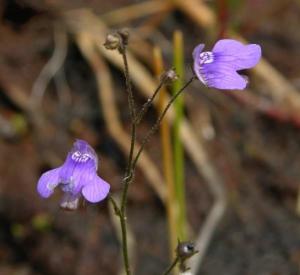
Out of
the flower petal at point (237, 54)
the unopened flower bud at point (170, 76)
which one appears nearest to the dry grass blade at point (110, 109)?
the flower petal at point (237, 54)

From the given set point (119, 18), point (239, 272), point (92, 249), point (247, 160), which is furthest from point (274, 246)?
point (119, 18)

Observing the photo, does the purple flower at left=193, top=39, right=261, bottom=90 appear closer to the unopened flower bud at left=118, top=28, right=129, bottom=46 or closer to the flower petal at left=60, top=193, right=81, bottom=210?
the unopened flower bud at left=118, top=28, right=129, bottom=46

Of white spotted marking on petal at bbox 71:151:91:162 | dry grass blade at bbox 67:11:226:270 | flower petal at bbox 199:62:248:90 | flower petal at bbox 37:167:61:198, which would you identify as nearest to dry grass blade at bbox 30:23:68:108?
dry grass blade at bbox 67:11:226:270

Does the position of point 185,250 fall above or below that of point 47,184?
below

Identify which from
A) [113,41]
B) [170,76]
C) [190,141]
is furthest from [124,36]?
[190,141]

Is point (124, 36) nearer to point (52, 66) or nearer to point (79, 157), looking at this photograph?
point (79, 157)

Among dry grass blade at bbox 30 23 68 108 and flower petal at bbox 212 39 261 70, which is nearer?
flower petal at bbox 212 39 261 70

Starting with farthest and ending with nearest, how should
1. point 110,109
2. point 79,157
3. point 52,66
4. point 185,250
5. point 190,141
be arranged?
1. point 52,66
2. point 110,109
3. point 190,141
4. point 79,157
5. point 185,250

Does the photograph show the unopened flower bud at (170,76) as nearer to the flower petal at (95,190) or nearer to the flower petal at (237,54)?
the flower petal at (237,54)
